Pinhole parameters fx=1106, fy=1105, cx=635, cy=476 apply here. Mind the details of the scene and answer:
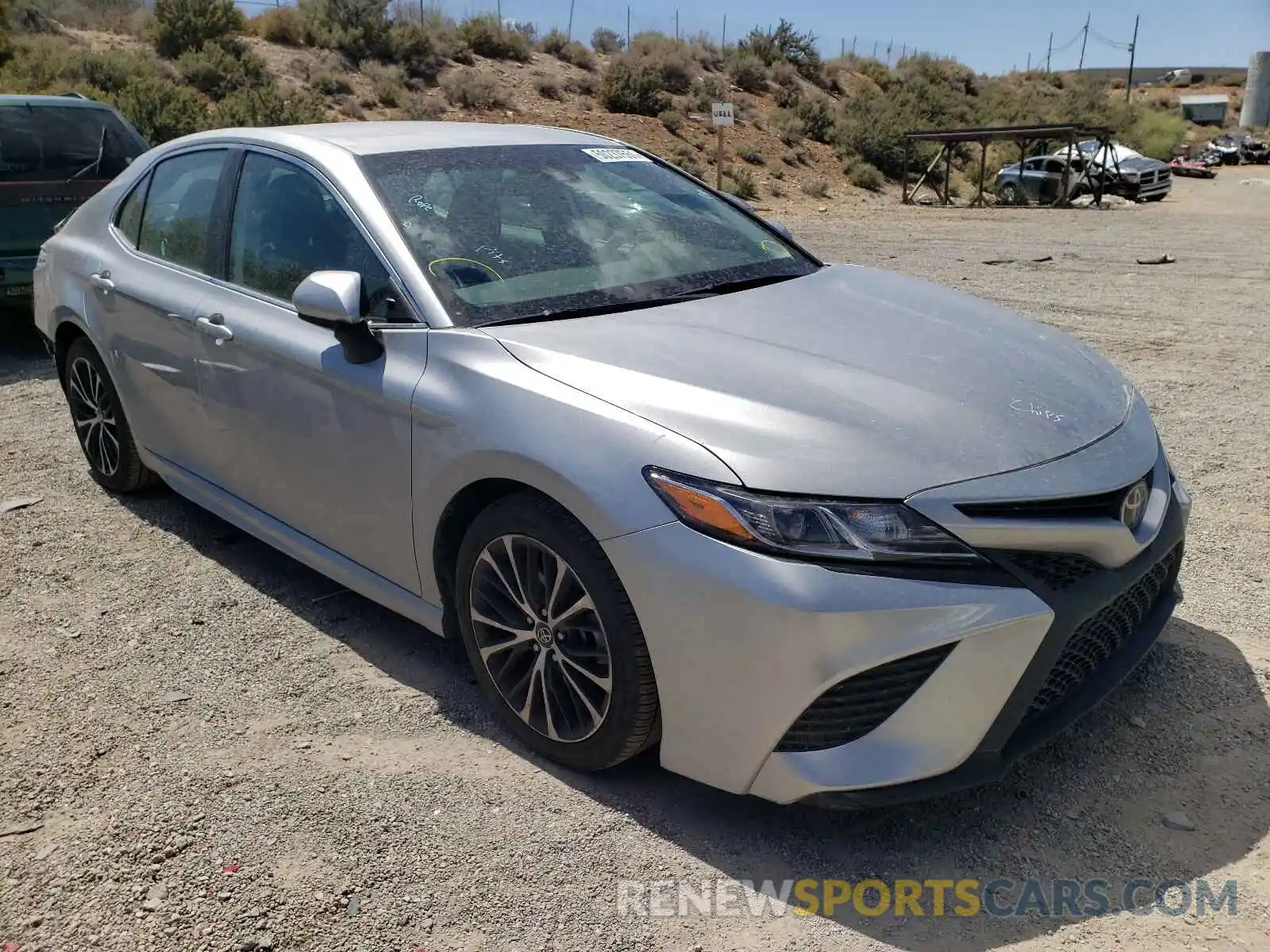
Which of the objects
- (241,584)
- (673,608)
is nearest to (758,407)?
(673,608)

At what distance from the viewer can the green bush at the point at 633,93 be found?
30281 mm

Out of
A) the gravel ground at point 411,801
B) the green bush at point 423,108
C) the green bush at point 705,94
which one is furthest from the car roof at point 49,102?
the green bush at point 705,94

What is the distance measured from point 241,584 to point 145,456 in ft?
2.82

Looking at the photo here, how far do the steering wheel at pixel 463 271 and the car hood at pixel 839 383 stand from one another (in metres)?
0.27

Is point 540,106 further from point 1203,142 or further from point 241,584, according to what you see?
point 1203,142

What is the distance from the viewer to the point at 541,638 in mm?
2975

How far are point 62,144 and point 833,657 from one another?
8.13 metres

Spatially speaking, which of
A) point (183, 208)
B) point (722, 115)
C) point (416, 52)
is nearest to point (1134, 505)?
point (183, 208)

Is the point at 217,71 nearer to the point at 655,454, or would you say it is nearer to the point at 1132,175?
the point at 1132,175

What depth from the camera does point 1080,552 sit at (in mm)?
2635

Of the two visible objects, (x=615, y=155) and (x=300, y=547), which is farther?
(x=615, y=155)

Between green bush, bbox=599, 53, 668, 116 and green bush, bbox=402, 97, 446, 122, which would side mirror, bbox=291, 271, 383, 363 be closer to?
green bush, bbox=402, 97, 446, 122

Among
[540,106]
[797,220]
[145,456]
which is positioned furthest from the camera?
[540,106]

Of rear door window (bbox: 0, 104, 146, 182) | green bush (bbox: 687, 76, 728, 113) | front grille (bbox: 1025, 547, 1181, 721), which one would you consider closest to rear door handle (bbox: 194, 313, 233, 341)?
front grille (bbox: 1025, 547, 1181, 721)
